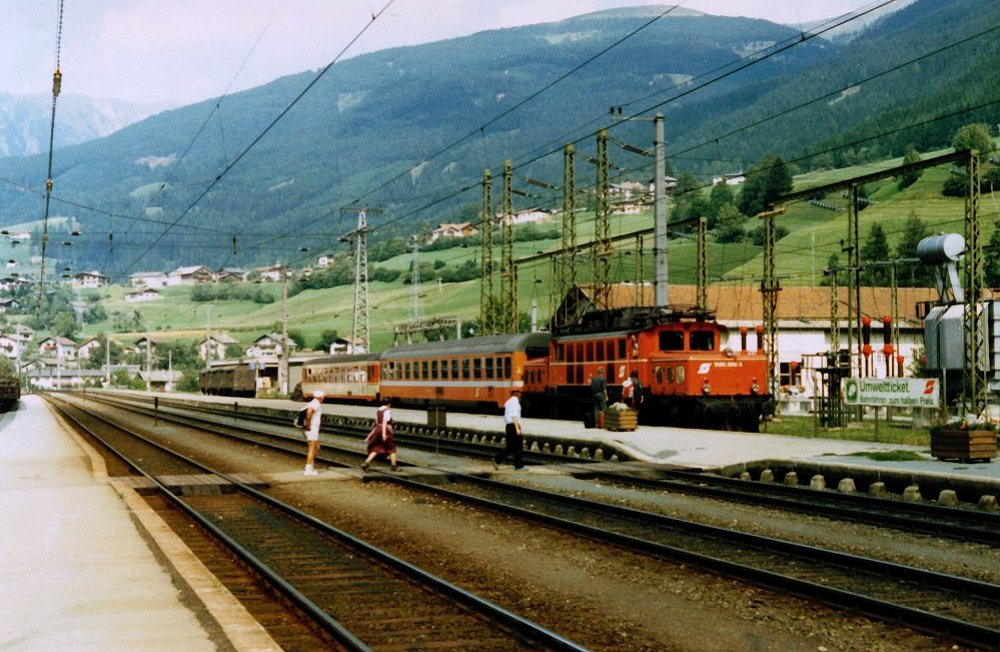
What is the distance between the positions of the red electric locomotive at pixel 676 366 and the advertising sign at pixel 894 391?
5.72 meters

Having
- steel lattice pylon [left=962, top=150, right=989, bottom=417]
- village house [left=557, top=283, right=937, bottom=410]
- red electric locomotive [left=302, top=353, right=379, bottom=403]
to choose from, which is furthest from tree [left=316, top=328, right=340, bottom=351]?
steel lattice pylon [left=962, top=150, right=989, bottom=417]

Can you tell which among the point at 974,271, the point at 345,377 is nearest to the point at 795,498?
the point at 974,271

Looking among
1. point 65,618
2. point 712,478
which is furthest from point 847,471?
point 65,618

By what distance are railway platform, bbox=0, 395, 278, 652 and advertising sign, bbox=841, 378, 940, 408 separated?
669 inches

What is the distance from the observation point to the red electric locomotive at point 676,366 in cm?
3291

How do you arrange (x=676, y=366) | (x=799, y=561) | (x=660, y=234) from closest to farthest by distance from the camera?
(x=799, y=561) → (x=676, y=366) → (x=660, y=234)

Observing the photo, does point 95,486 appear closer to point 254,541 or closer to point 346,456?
point 254,541

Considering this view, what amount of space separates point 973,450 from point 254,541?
14.1 metres

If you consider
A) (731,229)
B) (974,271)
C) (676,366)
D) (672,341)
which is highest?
(731,229)

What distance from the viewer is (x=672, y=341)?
34094 mm

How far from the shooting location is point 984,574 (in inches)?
464

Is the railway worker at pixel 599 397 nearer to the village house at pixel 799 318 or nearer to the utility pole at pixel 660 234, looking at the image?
the utility pole at pixel 660 234

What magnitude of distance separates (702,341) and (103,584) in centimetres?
2654

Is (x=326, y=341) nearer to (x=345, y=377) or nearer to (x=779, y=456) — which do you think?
(x=345, y=377)
